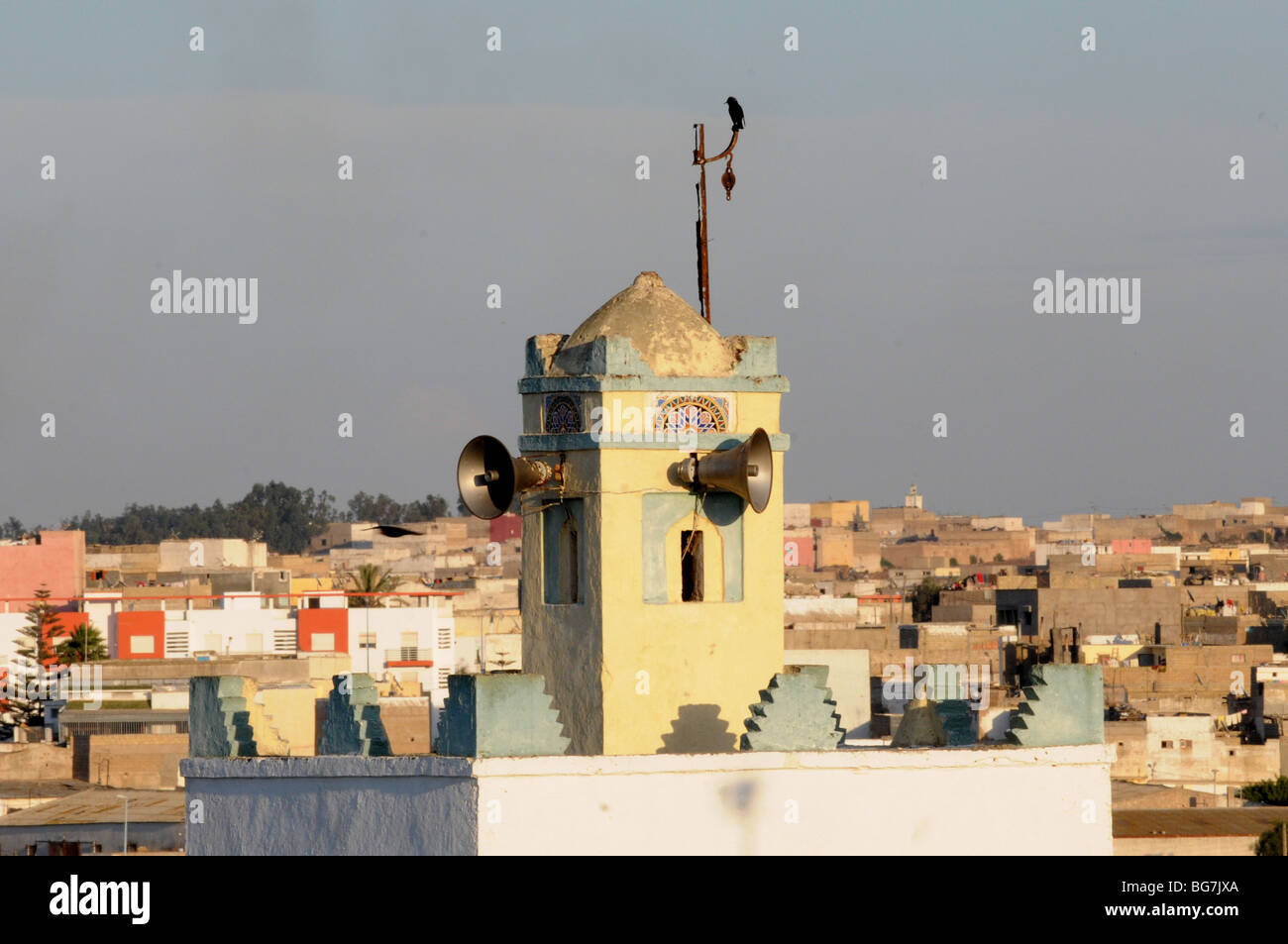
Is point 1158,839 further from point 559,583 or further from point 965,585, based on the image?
point 965,585

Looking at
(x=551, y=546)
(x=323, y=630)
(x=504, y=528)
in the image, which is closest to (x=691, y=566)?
(x=551, y=546)

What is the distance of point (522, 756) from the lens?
12.4m

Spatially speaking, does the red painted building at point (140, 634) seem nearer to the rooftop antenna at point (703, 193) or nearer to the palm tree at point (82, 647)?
the palm tree at point (82, 647)

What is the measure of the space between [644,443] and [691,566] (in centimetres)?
69

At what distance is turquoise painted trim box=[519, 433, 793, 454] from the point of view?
13273mm

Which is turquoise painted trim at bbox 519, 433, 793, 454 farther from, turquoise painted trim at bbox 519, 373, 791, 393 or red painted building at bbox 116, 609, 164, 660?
red painted building at bbox 116, 609, 164, 660

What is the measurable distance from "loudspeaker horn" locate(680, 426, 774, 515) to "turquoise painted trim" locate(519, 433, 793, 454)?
0.25 feet

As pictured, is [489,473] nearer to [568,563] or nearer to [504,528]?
[568,563]

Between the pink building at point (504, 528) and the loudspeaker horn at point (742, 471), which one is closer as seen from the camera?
the loudspeaker horn at point (742, 471)

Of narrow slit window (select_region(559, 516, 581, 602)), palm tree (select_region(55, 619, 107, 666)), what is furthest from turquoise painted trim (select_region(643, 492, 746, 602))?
palm tree (select_region(55, 619, 107, 666))

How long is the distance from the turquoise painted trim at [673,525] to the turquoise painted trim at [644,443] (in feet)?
0.80

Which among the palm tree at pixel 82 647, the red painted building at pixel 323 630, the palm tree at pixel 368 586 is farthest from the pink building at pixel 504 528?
the palm tree at pixel 82 647

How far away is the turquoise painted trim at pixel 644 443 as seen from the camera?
1327 cm
